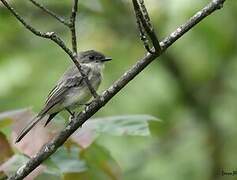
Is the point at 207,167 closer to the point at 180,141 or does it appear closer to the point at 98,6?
the point at 180,141

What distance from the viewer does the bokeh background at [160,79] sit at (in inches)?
282

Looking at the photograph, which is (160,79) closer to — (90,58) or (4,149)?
(90,58)

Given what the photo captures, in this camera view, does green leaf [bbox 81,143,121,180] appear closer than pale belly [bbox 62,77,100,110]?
Yes

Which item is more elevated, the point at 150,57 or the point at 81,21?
the point at 81,21

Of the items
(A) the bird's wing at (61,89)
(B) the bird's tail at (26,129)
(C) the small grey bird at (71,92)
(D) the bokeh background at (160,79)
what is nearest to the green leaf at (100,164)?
(B) the bird's tail at (26,129)

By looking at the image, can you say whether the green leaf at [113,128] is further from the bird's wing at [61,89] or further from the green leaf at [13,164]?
the bird's wing at [61,89]

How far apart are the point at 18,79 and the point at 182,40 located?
1.80 metres

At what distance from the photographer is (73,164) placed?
3619mm

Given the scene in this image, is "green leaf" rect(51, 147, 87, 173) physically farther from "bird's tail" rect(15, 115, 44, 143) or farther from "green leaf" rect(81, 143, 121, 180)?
"bird's tail" rect(15, 115, 44, 143)

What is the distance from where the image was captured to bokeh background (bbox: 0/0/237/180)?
715 cm

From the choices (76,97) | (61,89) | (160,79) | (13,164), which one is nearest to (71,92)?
(76,97)

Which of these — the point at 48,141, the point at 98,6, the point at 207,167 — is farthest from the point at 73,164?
the point at 207,167

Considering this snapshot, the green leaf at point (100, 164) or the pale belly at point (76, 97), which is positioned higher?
the pale belly at point (76, 97)

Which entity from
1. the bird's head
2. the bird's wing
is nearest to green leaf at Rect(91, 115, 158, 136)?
the bird's wing
